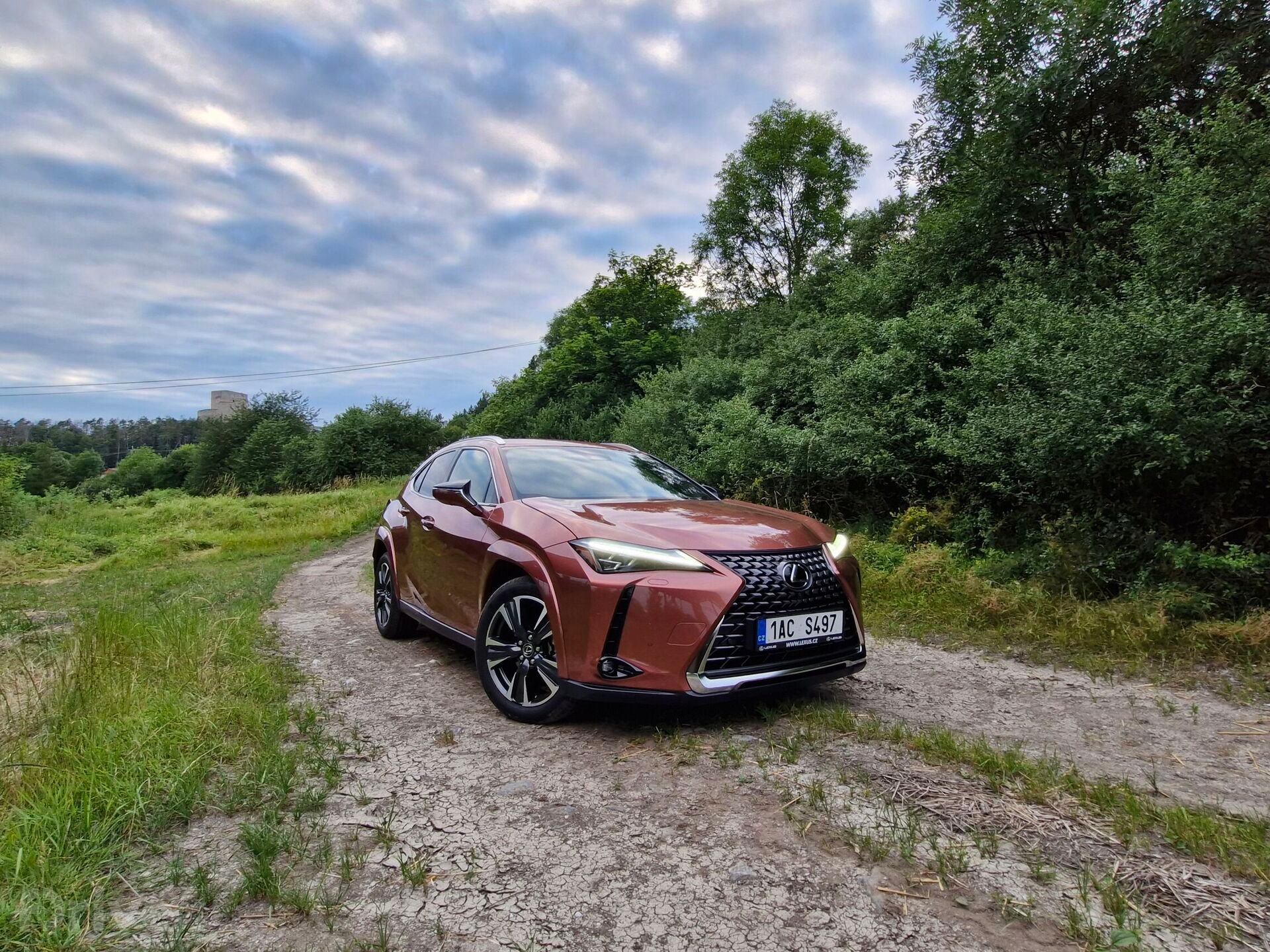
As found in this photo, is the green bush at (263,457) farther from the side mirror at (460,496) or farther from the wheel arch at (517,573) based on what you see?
the wheel arch at (517,573)

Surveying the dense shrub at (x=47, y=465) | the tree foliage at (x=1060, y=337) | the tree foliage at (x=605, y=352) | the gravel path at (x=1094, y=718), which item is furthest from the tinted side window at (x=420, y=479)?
the dense shrub at (x=47, y=465)

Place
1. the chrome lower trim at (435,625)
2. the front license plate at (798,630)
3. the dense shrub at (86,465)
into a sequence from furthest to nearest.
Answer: the dense shrub at (86,465), the chrome lower trim at (435,625), the front license plate at (798,630)

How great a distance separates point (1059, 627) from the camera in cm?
480

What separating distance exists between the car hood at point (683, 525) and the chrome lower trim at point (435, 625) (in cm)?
92

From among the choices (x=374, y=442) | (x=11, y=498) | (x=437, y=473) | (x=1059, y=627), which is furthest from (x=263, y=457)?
(x=1059, y=627)

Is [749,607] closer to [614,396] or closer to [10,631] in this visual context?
[10,631]

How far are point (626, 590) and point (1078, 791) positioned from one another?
6.14ft

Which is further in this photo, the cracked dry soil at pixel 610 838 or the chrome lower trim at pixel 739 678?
the chrome lower trim at pixel 739 678

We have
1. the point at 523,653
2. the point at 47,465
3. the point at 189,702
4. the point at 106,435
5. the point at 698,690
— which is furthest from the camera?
the point at 106,435

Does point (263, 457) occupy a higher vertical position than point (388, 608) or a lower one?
higher

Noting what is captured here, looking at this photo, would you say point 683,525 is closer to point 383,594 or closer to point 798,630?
point 798,630

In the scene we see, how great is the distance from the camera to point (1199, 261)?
5613 millimetres

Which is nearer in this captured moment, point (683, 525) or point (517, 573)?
A: point (683, 525)

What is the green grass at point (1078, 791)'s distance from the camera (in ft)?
6.76
